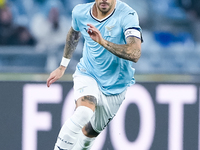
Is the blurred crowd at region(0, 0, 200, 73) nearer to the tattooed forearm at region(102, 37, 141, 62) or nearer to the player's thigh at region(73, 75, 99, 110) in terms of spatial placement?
the player's thigh at region(73, 75, 99, 110)

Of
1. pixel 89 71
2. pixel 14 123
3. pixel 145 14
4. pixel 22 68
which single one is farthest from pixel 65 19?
pixel 89 71

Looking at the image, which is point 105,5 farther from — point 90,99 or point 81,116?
point 81,116

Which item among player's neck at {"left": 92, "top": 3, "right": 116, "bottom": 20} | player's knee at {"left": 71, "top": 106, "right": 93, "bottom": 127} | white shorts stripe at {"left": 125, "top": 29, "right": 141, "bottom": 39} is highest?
player's neck at {"left": 92, "top": 3, "right": 116, "bottom": 20}

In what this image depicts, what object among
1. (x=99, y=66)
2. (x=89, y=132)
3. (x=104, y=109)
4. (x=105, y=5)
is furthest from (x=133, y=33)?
(x=89, y=132)

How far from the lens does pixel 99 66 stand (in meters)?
3.95

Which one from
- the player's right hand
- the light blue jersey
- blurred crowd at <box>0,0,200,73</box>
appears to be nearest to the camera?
the light blue jersey

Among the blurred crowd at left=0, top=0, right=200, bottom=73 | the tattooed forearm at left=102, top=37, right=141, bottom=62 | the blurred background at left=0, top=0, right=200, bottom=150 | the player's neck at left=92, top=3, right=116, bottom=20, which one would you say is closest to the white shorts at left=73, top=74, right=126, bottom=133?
the player's neck at left=92, top=3, right=116, bottom=20

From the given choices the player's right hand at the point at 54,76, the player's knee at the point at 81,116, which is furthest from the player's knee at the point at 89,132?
the player's knee at the point at 81,116

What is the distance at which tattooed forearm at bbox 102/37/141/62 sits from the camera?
10.7 ft

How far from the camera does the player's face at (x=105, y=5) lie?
12.0 feet

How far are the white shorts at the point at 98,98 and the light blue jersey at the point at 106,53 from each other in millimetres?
58

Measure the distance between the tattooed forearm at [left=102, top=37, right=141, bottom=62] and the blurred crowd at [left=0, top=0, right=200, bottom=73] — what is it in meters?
2.67

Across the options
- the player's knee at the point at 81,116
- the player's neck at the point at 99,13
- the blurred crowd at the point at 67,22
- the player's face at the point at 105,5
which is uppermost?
the blurred crowd at the point at 67,22

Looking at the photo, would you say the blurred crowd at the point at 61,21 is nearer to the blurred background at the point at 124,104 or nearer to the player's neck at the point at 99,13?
the blurred background at the point at 124,104
